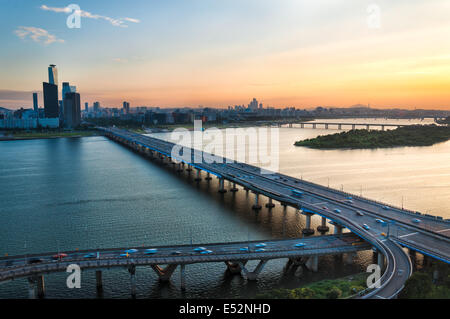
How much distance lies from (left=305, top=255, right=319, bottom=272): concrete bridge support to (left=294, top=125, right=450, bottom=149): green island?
61.8 metres

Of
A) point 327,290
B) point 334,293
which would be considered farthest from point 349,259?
point 334,293

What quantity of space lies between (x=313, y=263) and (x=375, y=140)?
235 ft

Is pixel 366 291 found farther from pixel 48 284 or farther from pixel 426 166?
pixel 426 166

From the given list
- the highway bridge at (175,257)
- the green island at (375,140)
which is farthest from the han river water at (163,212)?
the green island at (375,140)

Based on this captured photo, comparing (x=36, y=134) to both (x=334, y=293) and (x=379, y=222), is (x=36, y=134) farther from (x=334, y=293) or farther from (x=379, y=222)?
(x=334, y=293)

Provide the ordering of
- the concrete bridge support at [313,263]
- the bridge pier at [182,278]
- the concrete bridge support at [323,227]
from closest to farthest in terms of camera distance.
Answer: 1. the bridge pier at [182,278]
2. the concrete bridge support at [313,263]
3. the concrete bridge support at [323,227]

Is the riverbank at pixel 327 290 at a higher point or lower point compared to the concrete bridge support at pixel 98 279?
higher

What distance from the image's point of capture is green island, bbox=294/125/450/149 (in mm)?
80688

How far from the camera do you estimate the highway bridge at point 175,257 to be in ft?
55.7

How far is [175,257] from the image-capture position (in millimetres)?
18391

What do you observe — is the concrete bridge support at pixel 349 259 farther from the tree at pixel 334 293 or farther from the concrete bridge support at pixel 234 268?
the concrete bridge support at pixel 234 268

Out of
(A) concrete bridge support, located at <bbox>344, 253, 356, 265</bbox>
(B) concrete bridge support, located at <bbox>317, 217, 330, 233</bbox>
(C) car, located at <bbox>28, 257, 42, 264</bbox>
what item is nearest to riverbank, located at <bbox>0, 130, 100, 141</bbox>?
(C) car, located at <bbox>28, 257, 42, 264</bbox>

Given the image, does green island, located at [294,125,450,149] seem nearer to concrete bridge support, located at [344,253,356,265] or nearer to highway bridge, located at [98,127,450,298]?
highway bridge, located at [98,127,450,298]
